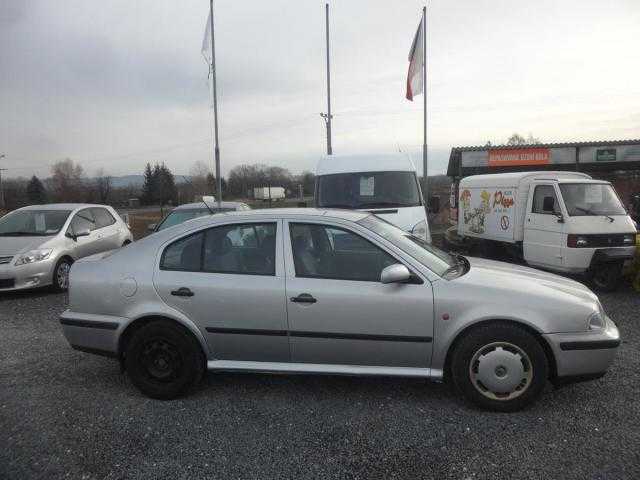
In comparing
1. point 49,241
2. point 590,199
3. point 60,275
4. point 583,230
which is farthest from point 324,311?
point 49,241

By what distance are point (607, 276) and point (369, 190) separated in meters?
4.02

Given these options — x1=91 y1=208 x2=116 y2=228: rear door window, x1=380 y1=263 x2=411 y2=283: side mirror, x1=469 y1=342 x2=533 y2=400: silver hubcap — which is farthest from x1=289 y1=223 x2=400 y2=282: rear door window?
x1=91 y1=208 x2=116 y2=228: rear door window

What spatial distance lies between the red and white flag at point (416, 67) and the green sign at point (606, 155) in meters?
10.9

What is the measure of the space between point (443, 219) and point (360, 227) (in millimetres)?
21600

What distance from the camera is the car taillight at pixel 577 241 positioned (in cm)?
742

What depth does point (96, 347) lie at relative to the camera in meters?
3.79

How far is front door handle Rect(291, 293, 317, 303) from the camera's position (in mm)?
3461

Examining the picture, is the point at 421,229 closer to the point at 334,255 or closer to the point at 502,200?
the point at 502,200

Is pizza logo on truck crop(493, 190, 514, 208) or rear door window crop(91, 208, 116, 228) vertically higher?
pizza logo on truck crop(493, 190, 514, 208)

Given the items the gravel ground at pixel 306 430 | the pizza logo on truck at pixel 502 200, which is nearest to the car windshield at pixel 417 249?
the gravel ground at pixel 306 430

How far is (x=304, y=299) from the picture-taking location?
11.4 ft

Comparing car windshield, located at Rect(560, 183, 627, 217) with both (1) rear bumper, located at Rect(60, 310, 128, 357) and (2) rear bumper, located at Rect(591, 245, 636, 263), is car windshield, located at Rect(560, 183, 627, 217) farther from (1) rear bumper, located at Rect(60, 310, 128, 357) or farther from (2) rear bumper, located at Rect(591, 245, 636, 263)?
(1) rear bumper, located at Rect(60, 310, 128, 357)

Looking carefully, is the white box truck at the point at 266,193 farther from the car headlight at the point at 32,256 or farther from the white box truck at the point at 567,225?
the car headlight at the point at 32,256

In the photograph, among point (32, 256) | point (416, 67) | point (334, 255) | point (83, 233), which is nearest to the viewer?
point (334, 255)
